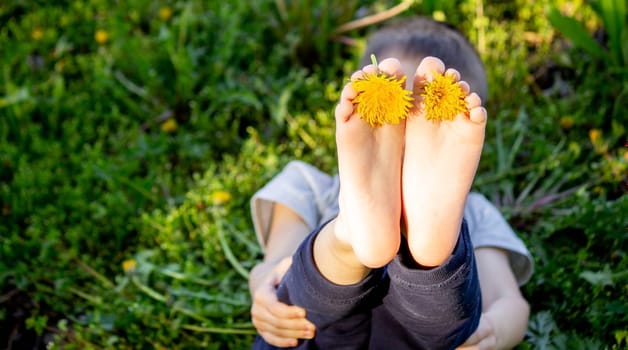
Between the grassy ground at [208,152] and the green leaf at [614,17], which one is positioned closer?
the grassy ground at [208,152]

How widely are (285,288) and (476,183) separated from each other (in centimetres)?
95

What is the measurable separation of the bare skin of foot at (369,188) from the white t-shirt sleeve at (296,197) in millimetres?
664

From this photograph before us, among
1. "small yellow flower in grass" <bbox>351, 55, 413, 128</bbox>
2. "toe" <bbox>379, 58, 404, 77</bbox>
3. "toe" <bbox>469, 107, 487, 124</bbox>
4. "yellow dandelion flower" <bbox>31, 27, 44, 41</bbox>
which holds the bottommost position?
"yellow dandelion flower" <bbox>31, 27, 44, 41</bbox>

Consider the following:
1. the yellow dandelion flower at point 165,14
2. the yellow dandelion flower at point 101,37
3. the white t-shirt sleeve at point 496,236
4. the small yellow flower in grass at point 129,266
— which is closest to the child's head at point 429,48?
the white t-shirt sleeve at point 496,236

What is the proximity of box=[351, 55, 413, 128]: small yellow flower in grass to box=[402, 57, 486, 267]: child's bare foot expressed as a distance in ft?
0.17

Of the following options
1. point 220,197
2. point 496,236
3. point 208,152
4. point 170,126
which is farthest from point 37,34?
point 496,236

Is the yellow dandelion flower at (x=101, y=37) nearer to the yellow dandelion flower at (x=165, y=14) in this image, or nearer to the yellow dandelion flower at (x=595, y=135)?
the yellow dandelion flower at (x=165, y=14)

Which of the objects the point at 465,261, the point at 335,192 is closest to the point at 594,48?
the point at 335,192

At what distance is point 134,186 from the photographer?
6.94 ft

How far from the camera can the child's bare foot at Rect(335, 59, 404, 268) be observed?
3.65ft

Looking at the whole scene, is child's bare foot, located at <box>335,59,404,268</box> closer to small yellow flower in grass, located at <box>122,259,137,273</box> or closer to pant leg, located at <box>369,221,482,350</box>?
pant leg, located at <box>369,221,482,350</box>

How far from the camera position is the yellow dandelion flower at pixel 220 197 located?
6.63ft

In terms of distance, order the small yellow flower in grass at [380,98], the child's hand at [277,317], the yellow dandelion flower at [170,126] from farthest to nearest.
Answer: the yellow dandelion flower at [170,126], the child's hand at [277,317], the small yellow flower in grass at [380,98]

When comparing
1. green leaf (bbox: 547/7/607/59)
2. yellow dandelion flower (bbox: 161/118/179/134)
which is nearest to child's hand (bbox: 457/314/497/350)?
green leaf (bbox: 547/7/607/59)
